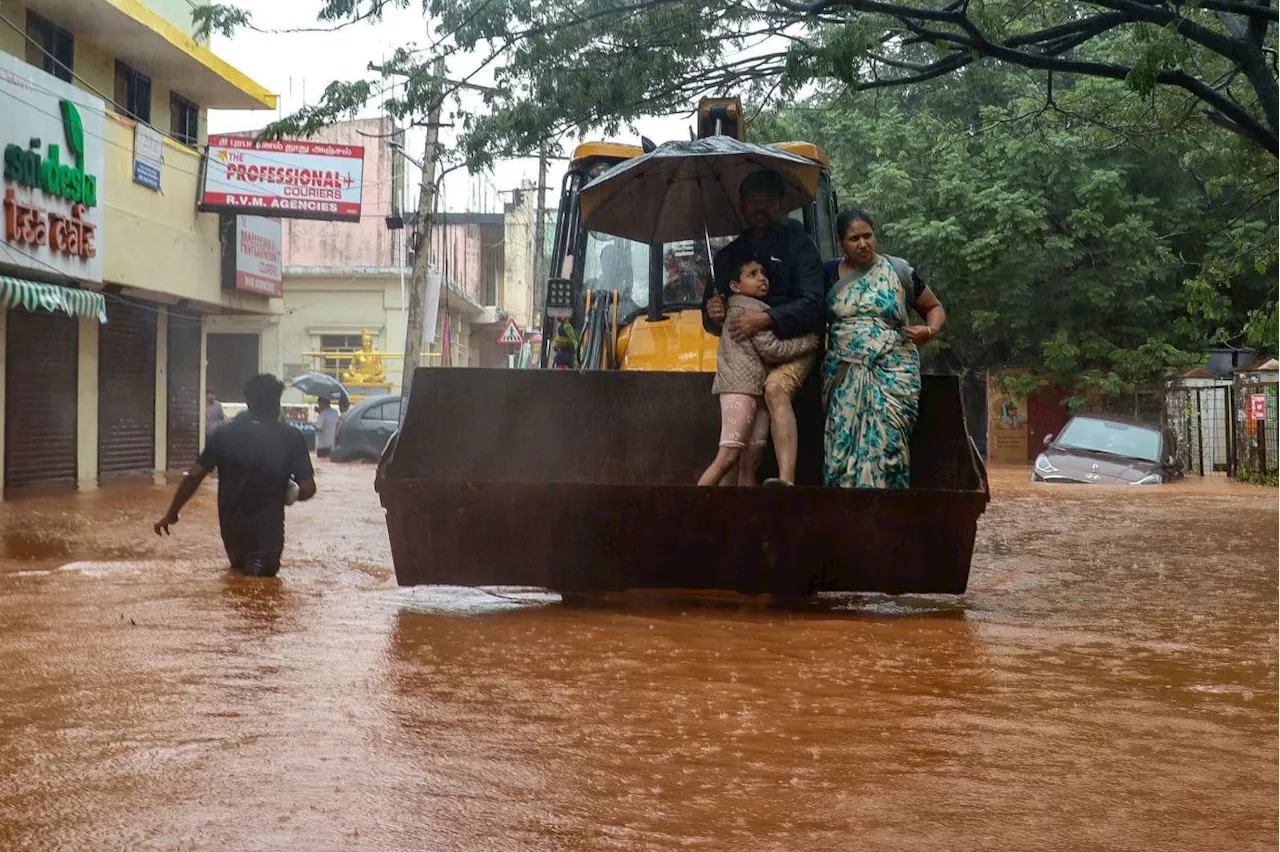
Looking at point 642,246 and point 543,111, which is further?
point 543,111

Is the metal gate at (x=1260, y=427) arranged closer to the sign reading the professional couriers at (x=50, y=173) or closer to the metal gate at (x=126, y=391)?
the sign reading the professional couriers at (x=50, y=173)

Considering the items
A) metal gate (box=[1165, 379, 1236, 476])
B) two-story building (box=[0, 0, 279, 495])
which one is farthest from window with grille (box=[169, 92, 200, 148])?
metal gate (box=[1165, 379, 1236, 476])

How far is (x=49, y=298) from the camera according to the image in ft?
61.9

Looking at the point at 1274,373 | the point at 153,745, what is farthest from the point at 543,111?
the point at 1274,373

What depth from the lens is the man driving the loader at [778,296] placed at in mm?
7664

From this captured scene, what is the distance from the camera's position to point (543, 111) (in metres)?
15.6

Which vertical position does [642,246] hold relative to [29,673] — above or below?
above

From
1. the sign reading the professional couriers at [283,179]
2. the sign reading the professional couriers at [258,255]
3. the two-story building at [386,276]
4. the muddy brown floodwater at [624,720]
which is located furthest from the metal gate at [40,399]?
the muddy brown floodwater at [624,720]

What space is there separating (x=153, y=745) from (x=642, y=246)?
246 inches

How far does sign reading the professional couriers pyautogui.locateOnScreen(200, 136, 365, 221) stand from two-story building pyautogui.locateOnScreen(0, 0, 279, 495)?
15.8 inches

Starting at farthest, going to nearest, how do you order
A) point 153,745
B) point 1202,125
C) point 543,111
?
point 1202,125 < point 543,111 < point 153,745

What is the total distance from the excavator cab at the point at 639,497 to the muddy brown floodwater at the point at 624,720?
0.20 m

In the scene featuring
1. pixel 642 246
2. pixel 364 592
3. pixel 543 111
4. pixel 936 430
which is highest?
pixel 543 111

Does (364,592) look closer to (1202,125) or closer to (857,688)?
(857,688)
